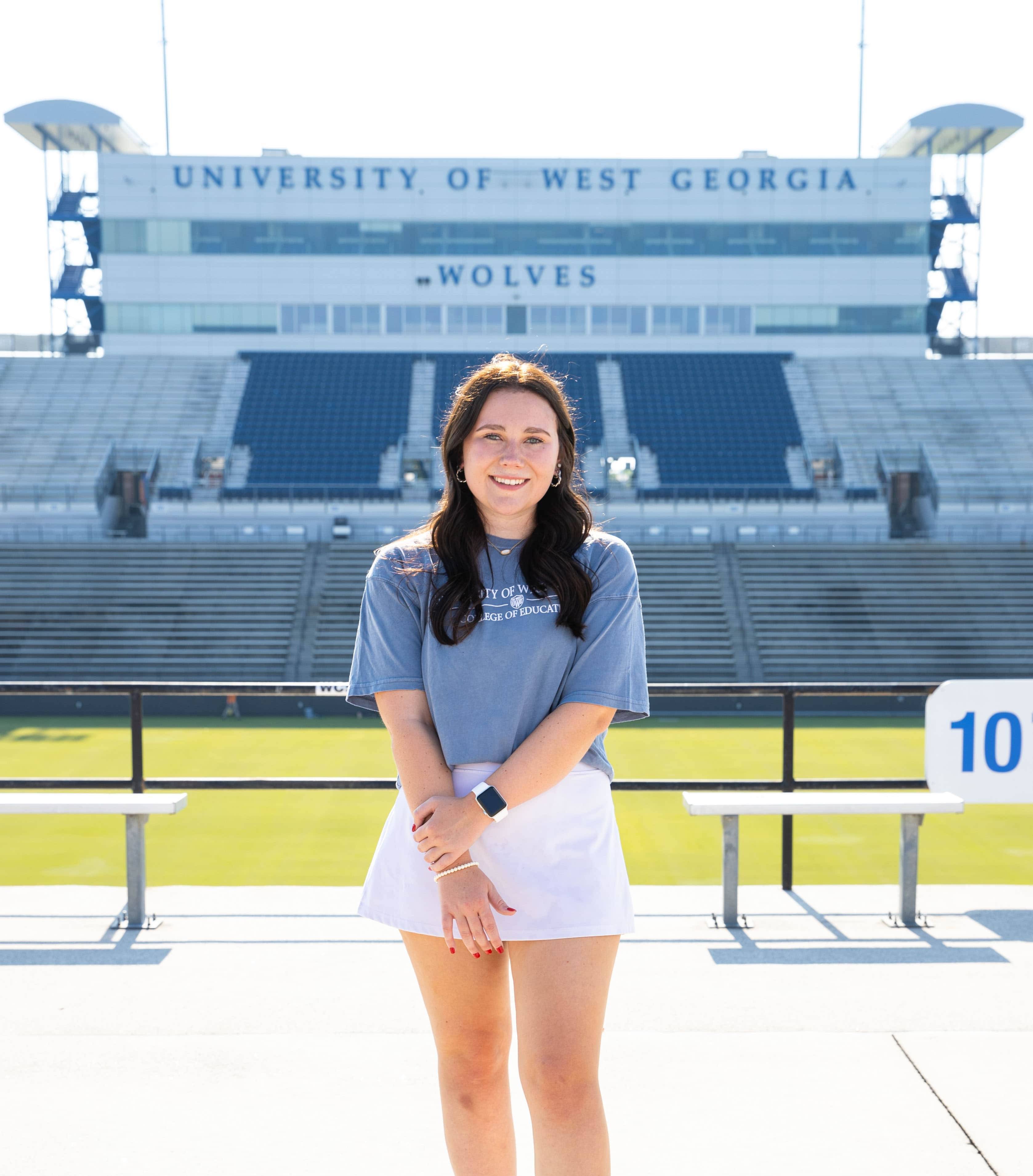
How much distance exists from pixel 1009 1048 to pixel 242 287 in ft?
120

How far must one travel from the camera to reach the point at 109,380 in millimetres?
34969

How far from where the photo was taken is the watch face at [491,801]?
1857 millimetres

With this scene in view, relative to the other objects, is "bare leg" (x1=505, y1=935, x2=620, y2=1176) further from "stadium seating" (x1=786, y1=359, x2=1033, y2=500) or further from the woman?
"stadium seating" (x1=786, y1=359, x2=1033, y2=500)

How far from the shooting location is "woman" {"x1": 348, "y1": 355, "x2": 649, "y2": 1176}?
186cm

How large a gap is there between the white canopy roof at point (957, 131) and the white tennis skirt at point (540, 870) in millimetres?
40118

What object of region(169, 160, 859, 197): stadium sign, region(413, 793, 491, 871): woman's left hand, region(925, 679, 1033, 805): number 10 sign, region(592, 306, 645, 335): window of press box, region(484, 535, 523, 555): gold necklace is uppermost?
region(169, 160, 859, 197): stadium sign

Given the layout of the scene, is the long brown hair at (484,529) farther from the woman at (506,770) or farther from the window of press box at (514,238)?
Answer: the window of press box at (514,238)

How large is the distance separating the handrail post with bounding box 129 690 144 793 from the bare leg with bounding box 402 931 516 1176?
8.26 ft

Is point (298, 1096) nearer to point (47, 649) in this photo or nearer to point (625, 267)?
point (47, 649)

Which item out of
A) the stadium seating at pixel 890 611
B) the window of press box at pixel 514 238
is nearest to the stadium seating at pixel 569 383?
the window of press box at pixel 514 238

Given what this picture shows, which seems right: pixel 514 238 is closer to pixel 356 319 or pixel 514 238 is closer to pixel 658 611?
pixel 356 319

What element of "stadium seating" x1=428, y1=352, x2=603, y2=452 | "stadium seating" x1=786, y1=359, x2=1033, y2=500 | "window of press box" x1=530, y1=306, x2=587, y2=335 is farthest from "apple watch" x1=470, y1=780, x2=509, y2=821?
"window of press box" x1=530, y1=306, x2=587, y2=335

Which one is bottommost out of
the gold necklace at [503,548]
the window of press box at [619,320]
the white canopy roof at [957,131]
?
the gold necklace at [503,548]

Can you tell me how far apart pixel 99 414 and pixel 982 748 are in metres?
33.2
